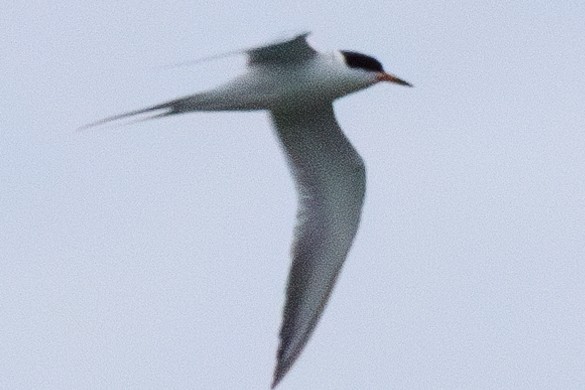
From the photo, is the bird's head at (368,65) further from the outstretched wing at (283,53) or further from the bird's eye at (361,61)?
→ the outstretched wing at (283,53)

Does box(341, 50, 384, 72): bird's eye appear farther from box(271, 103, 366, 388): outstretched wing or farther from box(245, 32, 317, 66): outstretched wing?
box(245, 32, 317, 66): outstretched wing

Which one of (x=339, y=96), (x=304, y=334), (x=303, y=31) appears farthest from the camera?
(x=339, y=96)

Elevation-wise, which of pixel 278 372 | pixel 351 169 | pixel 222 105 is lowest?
pixel 278 372

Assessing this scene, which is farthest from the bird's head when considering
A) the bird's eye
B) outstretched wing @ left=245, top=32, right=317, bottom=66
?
outstretched wing @ left=245, top=32, right=317, bottom=66

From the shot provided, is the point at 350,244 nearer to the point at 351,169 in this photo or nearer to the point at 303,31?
the point at 351,169

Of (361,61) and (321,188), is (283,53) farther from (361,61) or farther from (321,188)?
(321,188)

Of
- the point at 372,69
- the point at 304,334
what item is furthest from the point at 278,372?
the point at 372,69

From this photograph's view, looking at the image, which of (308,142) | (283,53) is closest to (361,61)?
(308,142)
